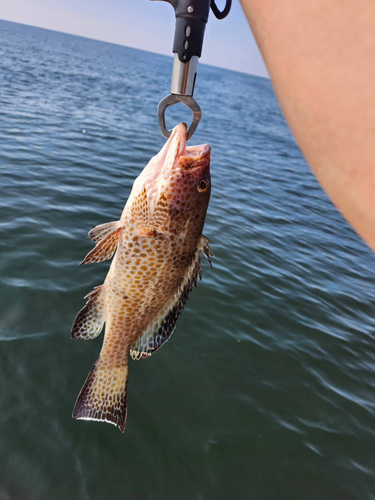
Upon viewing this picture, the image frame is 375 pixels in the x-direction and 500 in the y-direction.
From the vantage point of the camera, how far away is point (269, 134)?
34.9 meters

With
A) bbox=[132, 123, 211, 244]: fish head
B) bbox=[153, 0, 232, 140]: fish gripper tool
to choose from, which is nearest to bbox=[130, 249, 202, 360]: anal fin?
bbox=[132, 123, 211, 244]: fish head

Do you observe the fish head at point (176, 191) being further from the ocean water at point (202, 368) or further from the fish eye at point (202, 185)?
the ocean water at point (202, 368)

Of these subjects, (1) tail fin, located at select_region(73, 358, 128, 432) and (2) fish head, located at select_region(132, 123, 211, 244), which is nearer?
(2) fish head, located at select_region(132, 123, 211, 244)

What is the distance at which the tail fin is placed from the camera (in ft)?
10.5

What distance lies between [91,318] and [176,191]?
1258mm

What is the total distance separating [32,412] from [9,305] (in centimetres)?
192

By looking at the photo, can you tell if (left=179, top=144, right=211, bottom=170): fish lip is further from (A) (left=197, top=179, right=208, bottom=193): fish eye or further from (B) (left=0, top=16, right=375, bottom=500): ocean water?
(B) (left=0, top=16, right=375, bottom=500): ocean water

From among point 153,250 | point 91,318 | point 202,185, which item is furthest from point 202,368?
point 202,185

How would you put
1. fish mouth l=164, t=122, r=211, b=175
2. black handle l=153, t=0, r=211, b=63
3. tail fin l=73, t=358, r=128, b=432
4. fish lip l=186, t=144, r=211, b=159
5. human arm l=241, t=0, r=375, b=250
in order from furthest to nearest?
tail fin l=73, t=358, r=128, b=432 → fish lip l=186, t=144, r=211, b=159 → fish mouth l=164, t=122, r=211, b=175 → black handle l=153, t=0, r=211, b=63 → human arm l=241, t=0, r=375, b=250

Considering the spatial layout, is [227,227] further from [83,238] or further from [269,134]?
[269,134]

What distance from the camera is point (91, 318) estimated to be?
118 inches

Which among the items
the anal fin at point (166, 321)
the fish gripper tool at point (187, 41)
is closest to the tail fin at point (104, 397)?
Result: the anal fin at point (166, 321)

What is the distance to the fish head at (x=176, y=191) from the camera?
267cm

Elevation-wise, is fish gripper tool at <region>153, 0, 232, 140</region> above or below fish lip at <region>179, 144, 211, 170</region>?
above
